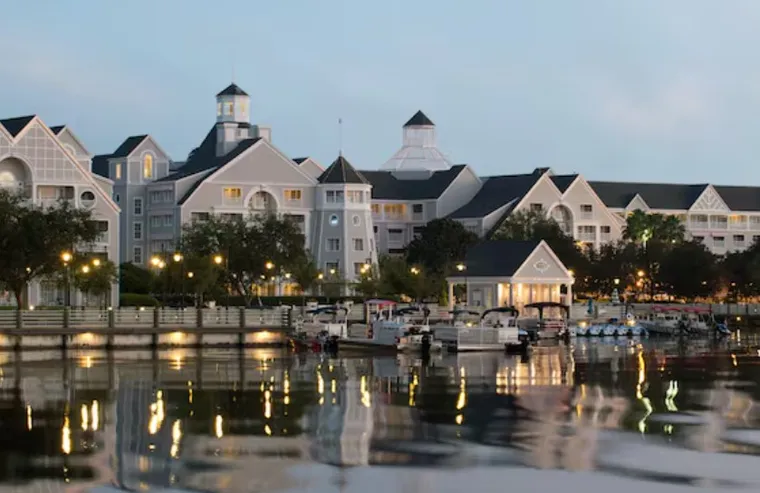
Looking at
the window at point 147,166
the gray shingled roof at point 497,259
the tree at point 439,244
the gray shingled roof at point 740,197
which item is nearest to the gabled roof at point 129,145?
the window at point 147,166

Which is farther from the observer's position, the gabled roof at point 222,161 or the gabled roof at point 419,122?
the gabled roof at point 419,122

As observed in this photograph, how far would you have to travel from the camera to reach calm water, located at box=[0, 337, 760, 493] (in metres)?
36.6

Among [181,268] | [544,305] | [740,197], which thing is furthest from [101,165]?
[740,197]

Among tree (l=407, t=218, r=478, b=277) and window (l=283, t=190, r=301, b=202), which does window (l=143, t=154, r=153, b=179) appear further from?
tree (l=407, t=218, r=478, b=277)

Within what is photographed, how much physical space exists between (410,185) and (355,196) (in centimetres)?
2085

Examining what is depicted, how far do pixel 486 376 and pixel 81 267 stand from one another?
39346 mm

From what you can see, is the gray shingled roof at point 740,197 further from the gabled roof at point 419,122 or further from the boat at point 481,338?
the boat at point 481,338

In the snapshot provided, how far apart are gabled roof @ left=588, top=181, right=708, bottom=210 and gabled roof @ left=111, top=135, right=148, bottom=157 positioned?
1890 inches

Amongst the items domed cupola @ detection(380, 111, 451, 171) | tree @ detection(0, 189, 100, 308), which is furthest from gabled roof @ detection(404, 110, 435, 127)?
tree @ detection(0, 189, 100, 308)

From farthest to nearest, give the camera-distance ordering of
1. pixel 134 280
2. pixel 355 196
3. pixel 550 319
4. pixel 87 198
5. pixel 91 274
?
pixel 355 196 < pixel 134 280 < pixel 87 198 < pixel 550 319 < pixel 91 274

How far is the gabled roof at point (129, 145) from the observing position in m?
142

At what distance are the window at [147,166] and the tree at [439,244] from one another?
71.9 feet

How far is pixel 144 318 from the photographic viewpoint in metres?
83.7

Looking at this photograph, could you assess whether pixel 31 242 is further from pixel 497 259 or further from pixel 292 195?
pixel 292 195
